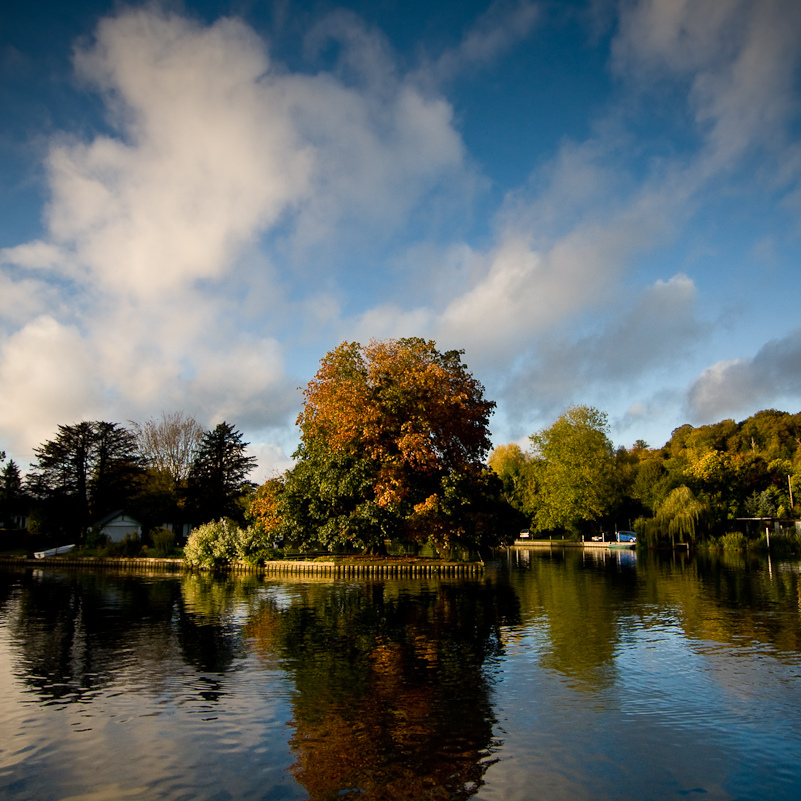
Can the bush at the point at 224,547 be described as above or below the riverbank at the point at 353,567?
above

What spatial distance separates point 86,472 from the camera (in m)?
67.3

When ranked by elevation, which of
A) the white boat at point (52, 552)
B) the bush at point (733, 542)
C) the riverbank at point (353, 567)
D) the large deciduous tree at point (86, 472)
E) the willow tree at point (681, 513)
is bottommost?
the bush at point (733, 542)

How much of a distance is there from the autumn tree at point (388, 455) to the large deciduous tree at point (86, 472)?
1560 inches

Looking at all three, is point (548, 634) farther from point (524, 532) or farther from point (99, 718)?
point (524, 532)

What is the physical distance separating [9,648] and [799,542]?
193 ft

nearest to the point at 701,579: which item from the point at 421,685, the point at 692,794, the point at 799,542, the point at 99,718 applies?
the point at 421,685

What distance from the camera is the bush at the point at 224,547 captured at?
3641cm

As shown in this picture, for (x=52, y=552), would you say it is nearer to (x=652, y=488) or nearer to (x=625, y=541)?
(x=625, y=541)

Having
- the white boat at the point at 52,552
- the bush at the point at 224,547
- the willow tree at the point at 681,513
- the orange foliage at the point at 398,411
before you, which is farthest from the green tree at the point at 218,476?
the willow tree at the point at 681,513

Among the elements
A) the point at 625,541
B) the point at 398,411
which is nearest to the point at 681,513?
the point at 625,541

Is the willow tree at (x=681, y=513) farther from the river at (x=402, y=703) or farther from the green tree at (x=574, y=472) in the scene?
the river at (x=402, y=703)

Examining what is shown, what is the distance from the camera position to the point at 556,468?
234 ft

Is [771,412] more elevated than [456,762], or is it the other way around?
[771,412]

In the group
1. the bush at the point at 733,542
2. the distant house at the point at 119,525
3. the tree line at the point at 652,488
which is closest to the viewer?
the bush at the point at 733,542
